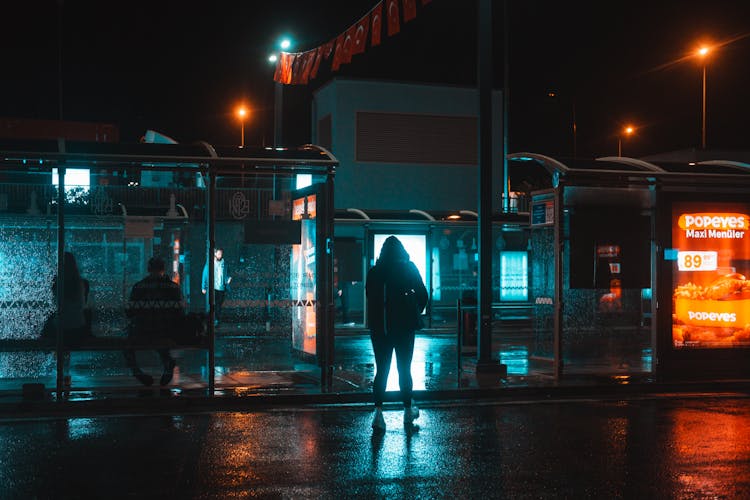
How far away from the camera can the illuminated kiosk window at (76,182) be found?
12281 millimetres

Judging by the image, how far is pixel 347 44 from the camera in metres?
17.0

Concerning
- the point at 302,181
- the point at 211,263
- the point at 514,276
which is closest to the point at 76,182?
the point at 211,263

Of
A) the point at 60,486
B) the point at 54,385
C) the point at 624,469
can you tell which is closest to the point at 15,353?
the point at 54,385

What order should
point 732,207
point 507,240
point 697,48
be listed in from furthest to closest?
1. point 697,48
2. point 507,240
3. point 732,207

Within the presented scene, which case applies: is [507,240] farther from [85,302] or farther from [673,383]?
[85,302]

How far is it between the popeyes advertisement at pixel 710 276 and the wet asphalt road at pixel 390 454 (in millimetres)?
3090

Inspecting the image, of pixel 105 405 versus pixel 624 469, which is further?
pixel 105 405

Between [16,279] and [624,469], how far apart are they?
26.5 ft

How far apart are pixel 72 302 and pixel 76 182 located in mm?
1591

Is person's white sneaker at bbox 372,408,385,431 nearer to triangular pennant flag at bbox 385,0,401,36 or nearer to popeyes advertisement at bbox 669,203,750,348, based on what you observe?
popeyes advertisement at bbox 669,203,750,348

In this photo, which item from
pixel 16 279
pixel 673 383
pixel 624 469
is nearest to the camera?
pixel 624 469

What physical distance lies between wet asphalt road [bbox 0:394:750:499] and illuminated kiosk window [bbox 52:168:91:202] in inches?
132

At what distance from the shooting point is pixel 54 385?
1281 cm

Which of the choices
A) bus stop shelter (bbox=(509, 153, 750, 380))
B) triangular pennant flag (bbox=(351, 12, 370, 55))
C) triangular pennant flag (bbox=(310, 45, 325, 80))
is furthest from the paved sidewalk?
triangular pennant flag (bbox=(310, 45, 325, 80))
